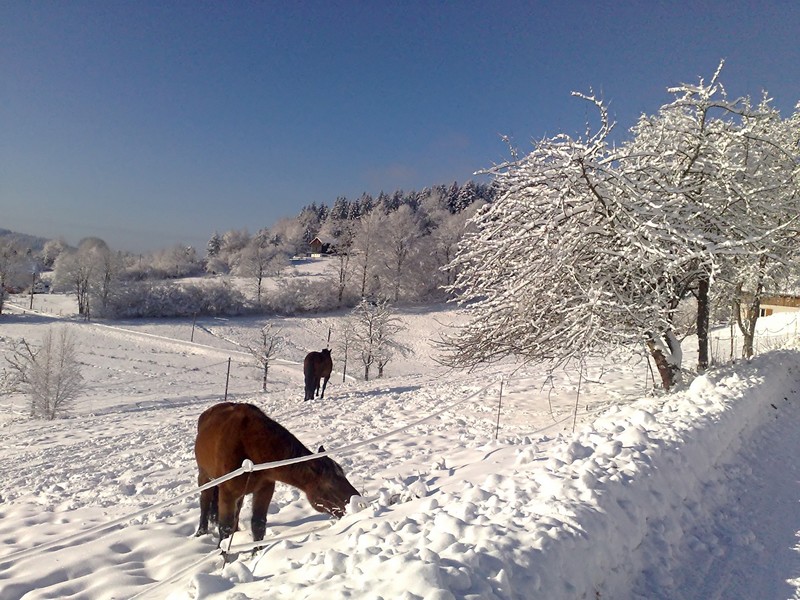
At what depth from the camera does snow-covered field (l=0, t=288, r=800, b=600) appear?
2.59 m

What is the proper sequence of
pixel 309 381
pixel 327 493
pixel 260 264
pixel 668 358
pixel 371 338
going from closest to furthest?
pixel 327 493 → pixel 668 358 → pixel 309 381 → pixel 371 338 → pixel 260 264

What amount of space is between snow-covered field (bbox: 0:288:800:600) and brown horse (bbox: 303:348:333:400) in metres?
5.67

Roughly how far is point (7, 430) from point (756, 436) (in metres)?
23.1

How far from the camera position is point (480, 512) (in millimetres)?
3184

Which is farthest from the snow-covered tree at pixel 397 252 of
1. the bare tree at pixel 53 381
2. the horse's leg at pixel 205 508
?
the horse's leg at pixel 205 508

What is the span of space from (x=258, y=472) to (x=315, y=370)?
1389cm

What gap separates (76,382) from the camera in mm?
25500

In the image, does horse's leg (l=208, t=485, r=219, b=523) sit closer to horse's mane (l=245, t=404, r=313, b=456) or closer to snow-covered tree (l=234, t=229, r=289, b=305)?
horse's mane (l=245, t=404, r=313, b=456)

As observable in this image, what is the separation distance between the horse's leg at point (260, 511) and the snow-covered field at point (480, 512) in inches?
10.0

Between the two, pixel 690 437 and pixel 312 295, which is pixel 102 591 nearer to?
pixel 690 437

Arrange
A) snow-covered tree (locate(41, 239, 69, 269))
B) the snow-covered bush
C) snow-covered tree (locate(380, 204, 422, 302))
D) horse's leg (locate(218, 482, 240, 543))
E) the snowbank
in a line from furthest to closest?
snow-covered tree (locate(41, 239, 69, 269)) < snow-covered tree (locate(380, 204, 422, 302)) < the snow-covered bush < horse's leg (locate(218, 482, 240, 543)) < the snowbank

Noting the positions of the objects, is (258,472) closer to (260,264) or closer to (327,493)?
(327,493)

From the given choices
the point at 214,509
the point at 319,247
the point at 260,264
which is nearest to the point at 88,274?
the point at 260,264

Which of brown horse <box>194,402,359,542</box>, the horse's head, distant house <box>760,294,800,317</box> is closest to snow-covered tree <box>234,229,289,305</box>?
distant house <box>760,294,800,317</box>
